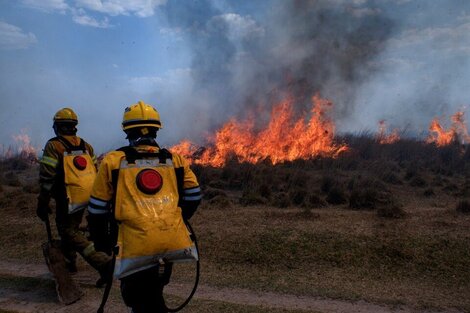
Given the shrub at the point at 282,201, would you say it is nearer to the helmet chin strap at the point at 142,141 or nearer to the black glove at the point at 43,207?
the black glove at the point at 43,207

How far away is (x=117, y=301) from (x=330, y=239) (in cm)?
469

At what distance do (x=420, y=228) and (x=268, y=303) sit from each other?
5.11 meters

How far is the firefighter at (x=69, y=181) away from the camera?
577 cm

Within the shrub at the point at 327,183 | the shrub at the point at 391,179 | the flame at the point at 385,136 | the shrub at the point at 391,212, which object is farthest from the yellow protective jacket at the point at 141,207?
the flame at the point at 385,136

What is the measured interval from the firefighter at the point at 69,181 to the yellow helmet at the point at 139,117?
2.43 meters

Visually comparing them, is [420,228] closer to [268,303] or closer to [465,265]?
[465,265]

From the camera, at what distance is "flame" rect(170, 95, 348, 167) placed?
21.8 m

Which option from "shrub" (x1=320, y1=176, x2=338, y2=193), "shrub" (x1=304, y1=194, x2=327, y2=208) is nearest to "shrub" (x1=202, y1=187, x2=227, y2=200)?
"shrub" (x1=304, y1=194, x2=327, y2=208)

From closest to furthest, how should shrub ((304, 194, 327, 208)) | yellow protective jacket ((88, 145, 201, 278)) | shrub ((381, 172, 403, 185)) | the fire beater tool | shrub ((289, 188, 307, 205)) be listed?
1. yellow protective jacket ((88, 145, 201, 278))
2. the fire beater tool
3. shrub ((304, 194, 327, 208))
4. shrub ((289, 188, 307, 205))
5. shrub ((381, 172, 403, 185))

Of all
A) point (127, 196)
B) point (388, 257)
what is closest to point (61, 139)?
Answer: point (127, 196)

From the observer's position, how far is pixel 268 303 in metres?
6.14

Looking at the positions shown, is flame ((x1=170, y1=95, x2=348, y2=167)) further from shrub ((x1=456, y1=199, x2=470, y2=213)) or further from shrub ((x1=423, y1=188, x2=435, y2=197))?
shrub ((x1=456, y1=199, x2=470, y2=213))

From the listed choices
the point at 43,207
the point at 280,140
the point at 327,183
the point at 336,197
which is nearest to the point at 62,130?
the point at 43,207

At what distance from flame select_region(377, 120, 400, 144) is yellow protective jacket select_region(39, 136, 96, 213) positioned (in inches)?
1028
